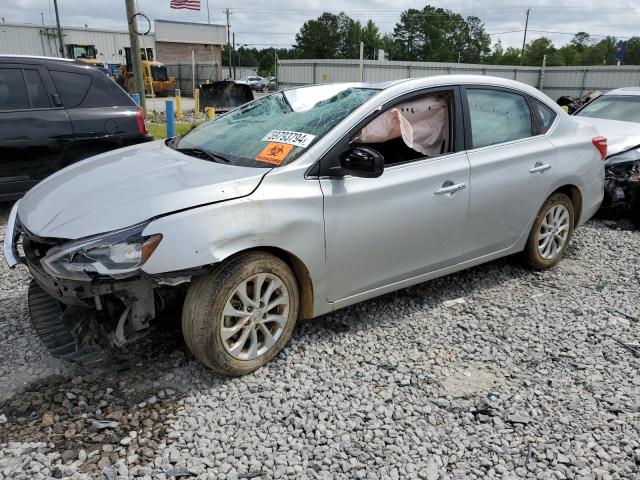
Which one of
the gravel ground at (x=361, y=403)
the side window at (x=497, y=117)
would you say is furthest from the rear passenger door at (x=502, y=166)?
the gravel ground at (x=361, y=403)

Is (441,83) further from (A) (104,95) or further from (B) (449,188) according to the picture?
(A) (104,95)

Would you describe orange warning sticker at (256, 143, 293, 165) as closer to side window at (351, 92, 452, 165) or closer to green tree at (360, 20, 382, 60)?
side window at (351, 92, 452, 165)

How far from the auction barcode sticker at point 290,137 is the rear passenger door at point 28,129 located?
134 inches

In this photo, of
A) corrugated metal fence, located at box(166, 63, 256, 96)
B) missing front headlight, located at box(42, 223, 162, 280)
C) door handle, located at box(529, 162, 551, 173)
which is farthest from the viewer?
corrugated metal fence, located at box(166, 63, 256, 96)

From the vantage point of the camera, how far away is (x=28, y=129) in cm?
556

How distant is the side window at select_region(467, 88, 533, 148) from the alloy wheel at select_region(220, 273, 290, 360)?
1.90 metres

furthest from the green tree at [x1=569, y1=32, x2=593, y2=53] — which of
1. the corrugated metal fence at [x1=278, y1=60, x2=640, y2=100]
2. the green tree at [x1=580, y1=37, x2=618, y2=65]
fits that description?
the corrugated metal fence at [x1=278, y1=60, x2=640, y2=100]

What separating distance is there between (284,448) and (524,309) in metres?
2.33

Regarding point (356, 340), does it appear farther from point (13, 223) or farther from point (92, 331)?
point (13, 223)

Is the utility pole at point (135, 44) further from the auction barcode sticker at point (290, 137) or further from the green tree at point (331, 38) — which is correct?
the green tree at point (331, 38)

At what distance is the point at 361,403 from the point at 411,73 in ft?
80.9

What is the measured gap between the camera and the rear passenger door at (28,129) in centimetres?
547

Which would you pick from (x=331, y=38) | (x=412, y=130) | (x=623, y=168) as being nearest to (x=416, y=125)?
(x=412, y=130)

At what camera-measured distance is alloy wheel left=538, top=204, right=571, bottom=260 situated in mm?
4555
